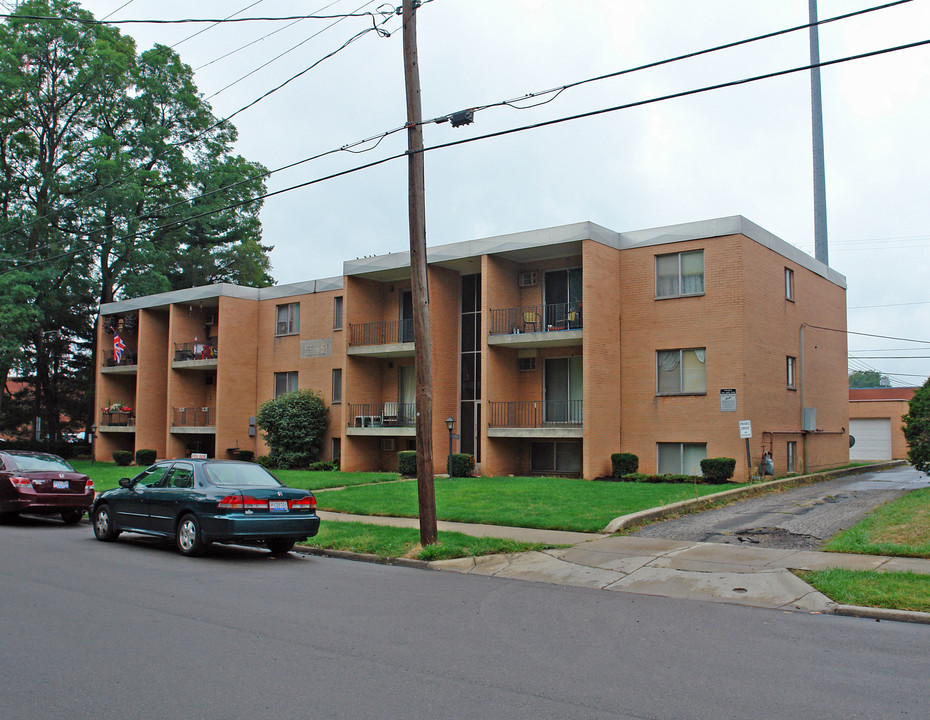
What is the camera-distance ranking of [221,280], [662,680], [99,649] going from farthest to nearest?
[221,280]
[99,649]
[662,680]

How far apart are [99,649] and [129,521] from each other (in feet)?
24.2

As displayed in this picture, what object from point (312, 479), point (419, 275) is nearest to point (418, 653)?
point (419, 275)

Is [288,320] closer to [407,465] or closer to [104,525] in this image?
[407,465]

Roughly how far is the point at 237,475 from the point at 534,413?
1554 centimetres

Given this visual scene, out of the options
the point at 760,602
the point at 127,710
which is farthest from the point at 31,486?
the point at 760,602

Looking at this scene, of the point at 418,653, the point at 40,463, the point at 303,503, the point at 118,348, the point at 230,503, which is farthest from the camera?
the point at 118,348

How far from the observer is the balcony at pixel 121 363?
132ft

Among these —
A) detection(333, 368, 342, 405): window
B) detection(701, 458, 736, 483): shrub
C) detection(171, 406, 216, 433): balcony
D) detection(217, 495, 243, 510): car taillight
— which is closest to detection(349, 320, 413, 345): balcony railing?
detection(333, 368, 342, 405): window

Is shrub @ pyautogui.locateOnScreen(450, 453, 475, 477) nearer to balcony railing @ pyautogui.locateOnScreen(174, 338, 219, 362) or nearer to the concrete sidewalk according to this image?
the concrete sidewalk

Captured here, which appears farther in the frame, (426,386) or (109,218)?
(109,218)

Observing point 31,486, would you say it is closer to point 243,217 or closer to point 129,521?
point 129,521

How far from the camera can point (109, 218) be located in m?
41.7

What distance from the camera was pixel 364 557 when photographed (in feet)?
41.9

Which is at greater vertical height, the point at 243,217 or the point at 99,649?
the point at 243,217
